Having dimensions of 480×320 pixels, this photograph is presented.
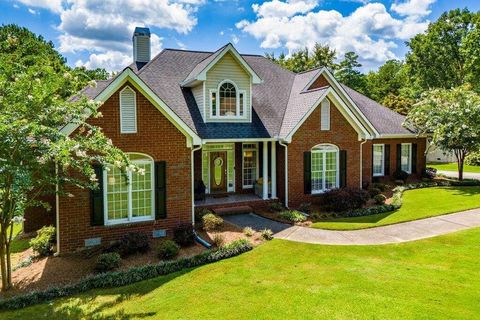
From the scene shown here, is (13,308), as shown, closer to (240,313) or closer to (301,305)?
(240,313)

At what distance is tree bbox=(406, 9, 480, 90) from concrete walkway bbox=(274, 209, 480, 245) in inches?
1342

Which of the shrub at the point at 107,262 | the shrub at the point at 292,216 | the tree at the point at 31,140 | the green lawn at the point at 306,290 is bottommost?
the green lawn at the point at 306,290

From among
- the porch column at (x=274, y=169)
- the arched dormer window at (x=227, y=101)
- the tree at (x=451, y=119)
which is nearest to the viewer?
the arched dormer window at (x=227, y=101)

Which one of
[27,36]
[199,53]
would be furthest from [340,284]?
[27,36]

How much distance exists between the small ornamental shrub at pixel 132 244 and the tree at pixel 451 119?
20.0 meters

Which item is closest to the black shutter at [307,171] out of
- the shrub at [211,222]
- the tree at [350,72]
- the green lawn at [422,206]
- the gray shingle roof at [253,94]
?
the gray shingle roof at [253,94]

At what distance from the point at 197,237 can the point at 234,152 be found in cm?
686

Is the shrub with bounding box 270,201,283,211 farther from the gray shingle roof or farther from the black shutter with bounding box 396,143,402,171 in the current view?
the black shutter with bounding box 396,143,402,171

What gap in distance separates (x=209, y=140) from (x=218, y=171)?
3.32 metres

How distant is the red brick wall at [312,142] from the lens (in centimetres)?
1773

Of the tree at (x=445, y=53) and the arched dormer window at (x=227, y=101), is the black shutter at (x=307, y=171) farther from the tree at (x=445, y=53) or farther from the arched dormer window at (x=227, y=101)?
the tree at (x=445, y=53)

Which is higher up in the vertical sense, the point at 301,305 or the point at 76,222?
the point at 76,222

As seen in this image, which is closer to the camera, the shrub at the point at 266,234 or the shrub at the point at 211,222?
the shrub at the point at 266,234

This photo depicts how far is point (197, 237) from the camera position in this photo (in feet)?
43.7
